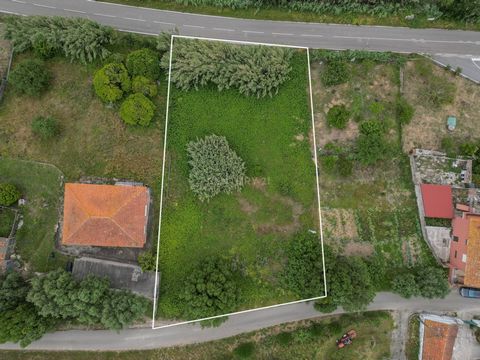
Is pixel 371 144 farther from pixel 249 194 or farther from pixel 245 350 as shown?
pixel 245 350

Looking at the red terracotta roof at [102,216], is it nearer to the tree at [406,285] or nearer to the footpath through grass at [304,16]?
the footpath through grass at [304,16]

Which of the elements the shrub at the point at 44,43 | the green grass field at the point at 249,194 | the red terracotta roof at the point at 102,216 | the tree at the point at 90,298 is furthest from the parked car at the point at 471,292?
the shrub at the point at 44,43

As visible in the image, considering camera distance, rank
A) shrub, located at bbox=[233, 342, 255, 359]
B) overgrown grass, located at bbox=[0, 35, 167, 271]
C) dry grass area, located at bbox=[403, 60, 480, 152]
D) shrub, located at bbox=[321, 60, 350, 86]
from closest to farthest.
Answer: shrub, located at bbox=[233, 342, 255, 359]
overgrown grass, located at bbox=[0, 35, 167, 271]
shrub, located at bbox=[321, 60, 350, 86]
dry grass area, located at bbox=[403, 60, 480, 152]

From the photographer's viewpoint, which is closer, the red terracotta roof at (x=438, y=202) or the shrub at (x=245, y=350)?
the shrub at (x=245, y=350)

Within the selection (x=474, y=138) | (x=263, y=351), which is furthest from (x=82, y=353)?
(x=474, y=138)

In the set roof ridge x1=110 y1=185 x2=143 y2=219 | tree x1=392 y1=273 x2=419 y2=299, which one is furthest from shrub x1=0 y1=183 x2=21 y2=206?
tree x1=392 y1=273 x2=419 y2=299

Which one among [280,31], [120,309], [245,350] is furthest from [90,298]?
[280,31]

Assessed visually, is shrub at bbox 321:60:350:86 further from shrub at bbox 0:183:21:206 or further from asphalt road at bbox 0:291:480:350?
shrub at bbox 0:183:21:206
